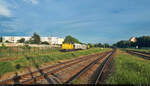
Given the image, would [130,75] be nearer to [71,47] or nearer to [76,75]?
[76,75]

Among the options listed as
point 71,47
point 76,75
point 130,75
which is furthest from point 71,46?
point 130,75

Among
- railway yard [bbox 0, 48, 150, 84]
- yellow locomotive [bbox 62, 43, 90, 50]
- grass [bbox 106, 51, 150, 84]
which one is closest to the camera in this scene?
grass [bbox 106, 51, 150, 84]

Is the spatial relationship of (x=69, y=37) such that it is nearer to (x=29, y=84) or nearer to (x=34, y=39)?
(x=34, y=39)

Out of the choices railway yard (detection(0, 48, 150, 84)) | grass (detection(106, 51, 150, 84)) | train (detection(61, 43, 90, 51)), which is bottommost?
railway yard (detection(0, 48, 150, 84))

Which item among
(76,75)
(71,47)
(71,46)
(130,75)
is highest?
(71,46)

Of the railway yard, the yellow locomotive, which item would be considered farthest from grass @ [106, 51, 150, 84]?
the yellow locomotive

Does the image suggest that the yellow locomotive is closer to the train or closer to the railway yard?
the train

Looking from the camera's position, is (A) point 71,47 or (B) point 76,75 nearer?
(B) point 76,75

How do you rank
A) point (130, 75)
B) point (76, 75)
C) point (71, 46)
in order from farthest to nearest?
point (71, 46) < point (76, 75) < point (130, 75)

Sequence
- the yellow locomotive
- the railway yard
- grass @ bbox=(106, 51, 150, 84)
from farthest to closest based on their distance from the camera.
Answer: the yellow locomotive < the railway yard < grass @ bbox=(106, 51, 150, 84)

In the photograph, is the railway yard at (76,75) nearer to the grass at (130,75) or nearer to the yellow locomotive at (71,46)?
the grass at (130,75)

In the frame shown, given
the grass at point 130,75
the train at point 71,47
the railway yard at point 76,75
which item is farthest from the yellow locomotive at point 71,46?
the grass at point 130,75

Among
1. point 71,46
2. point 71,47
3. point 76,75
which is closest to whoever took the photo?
point 76,75

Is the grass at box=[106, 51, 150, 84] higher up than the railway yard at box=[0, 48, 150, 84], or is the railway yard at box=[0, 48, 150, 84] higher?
the grass at box=[106, 51, 150, 84]
